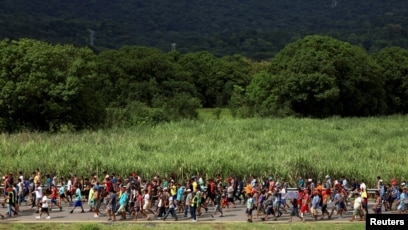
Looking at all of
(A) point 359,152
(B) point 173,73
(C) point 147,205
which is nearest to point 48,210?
(C) point 147,205

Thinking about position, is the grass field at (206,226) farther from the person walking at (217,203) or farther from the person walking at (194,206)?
the person walking at (217,203)

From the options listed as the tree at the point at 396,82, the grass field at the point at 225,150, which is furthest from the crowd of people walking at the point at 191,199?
the tree at the point at 396,82

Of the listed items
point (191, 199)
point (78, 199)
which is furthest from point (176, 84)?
point (191, 199)

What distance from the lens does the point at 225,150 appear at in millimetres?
34906

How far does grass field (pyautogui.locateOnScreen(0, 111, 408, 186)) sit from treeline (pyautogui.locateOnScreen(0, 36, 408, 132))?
4749 millimetres

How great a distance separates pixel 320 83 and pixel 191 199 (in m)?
38.9

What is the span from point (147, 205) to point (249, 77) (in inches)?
3076

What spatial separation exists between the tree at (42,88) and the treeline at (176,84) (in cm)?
8

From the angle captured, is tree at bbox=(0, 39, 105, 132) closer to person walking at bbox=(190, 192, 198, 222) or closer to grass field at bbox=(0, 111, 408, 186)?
grass field at bbox=(0, 111, 408, 186)

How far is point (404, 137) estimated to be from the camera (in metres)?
42.2

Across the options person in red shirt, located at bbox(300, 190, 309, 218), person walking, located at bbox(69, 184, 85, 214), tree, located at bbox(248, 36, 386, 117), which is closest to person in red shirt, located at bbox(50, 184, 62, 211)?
person walking, located at bbox(69, 184, 85, 214)

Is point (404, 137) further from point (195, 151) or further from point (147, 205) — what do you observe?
Answer: point (147, 205)

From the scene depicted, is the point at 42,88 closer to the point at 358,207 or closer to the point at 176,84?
the point at 358,207

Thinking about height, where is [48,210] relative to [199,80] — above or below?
below
